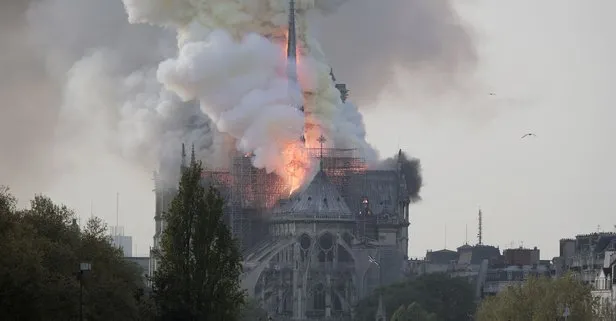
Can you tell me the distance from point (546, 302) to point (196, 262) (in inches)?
1516

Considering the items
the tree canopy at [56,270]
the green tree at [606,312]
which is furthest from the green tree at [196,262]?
the green tree at [606,312]

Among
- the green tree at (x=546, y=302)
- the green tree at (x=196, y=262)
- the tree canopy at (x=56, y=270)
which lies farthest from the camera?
the green tree at (x=546, y=302)

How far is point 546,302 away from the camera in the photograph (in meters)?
173

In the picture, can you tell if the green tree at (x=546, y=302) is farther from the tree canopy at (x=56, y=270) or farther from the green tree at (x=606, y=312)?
the tree canopy at (x=56, y=270)

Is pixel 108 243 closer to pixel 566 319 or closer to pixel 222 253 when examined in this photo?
pixel 222 253

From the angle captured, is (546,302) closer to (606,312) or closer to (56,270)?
(606,312)

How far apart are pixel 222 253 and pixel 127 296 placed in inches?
287

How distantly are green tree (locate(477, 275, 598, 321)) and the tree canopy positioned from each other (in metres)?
30.9

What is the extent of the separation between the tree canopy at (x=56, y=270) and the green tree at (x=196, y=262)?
1.97m

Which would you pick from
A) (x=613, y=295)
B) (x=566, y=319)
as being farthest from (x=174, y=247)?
(x=613, y=295)

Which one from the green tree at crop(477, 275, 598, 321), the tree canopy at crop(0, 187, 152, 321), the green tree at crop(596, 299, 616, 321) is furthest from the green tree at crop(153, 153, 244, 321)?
the green tree at crop(596, 299, 616, 321)

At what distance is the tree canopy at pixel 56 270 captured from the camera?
12619cm

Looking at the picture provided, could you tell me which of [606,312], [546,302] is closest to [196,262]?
[546,302]

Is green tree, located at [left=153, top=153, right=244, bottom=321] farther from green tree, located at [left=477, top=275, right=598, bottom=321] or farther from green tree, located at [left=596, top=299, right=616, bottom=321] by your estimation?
green tree, located at [left=596, top=299, right=616, bottom=321]
